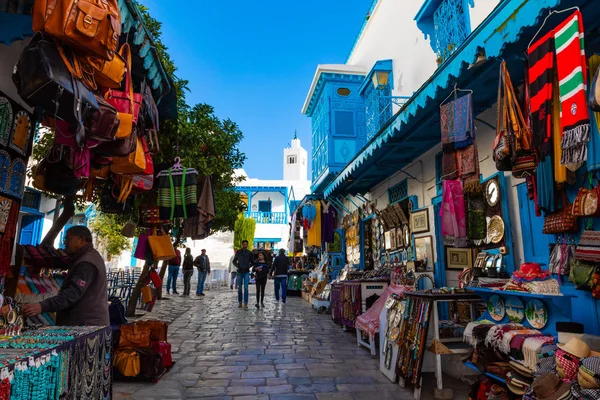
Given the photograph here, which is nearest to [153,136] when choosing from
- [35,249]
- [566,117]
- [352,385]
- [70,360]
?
[35,249]

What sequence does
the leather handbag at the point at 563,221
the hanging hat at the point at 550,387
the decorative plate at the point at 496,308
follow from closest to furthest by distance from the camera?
the hanging hat at the point at 550,387
the leather handbag at the point at 563,221
the decorative plate at the point at 496,308

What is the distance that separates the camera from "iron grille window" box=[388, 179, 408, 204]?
26.7 feet

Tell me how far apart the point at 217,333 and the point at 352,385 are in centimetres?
361

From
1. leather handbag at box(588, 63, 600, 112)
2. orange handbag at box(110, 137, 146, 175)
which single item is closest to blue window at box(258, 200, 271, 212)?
orange handbag at box(110, 137, 146, 175)

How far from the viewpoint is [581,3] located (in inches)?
120

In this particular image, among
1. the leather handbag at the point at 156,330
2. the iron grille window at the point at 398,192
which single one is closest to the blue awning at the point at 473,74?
the iron grille window at the point at 398,192

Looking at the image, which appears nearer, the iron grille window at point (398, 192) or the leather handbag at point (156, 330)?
the leather handbag at point (156, 330)

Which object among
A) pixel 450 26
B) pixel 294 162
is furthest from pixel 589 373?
pixel 294 162

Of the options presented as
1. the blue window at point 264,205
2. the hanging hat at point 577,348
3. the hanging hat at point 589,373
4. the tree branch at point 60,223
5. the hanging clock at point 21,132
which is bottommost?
the hanging hat at point 589,373

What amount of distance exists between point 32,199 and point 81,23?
11762mm

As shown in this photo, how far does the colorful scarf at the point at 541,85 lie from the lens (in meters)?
3.18

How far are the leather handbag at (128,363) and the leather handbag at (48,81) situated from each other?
285cm

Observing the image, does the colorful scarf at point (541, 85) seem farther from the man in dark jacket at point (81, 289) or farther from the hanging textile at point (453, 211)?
the man in dark jacket at point (81, 289)

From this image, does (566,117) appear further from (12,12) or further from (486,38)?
(12,12)
